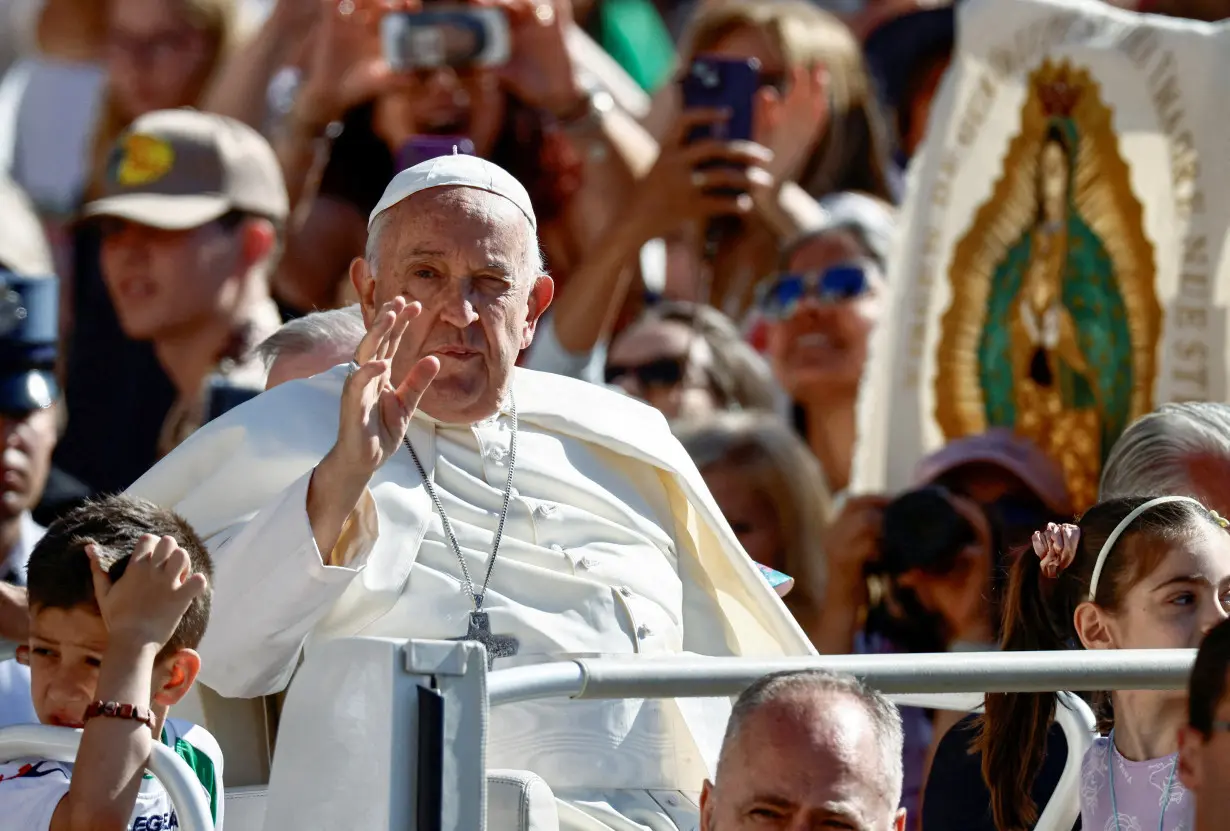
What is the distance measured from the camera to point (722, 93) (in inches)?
271

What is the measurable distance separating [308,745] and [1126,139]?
3.60 metres

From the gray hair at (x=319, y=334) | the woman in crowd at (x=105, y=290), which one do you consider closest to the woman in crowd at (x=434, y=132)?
the woman in crowd at (x=105, y=290)

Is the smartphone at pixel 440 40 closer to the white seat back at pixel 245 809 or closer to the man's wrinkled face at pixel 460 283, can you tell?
the man's wrinkled face at pixel 460 283

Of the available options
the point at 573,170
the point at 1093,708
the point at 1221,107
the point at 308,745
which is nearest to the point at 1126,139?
the point at 1221,107

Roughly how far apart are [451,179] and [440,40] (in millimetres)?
3007

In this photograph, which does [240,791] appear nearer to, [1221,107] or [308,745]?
[308,745]

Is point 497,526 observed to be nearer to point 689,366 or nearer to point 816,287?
point 689,366

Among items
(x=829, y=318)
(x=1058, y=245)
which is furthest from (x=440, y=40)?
(x=1058, y=245)

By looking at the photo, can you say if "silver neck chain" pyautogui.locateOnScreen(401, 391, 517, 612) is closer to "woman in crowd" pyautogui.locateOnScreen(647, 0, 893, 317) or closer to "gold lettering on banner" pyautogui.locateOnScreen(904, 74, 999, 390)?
"gold lettering on banner" pyautogui.locateOnScreen(904, 74, 999, 390)

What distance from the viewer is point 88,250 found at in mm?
7480

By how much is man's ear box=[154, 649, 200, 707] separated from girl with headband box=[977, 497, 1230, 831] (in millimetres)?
1214

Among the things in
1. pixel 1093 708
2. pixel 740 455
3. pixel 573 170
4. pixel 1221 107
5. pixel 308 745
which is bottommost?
pixel 308 745

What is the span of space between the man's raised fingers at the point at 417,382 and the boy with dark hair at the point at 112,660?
39cm

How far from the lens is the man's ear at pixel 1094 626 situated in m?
3.94
